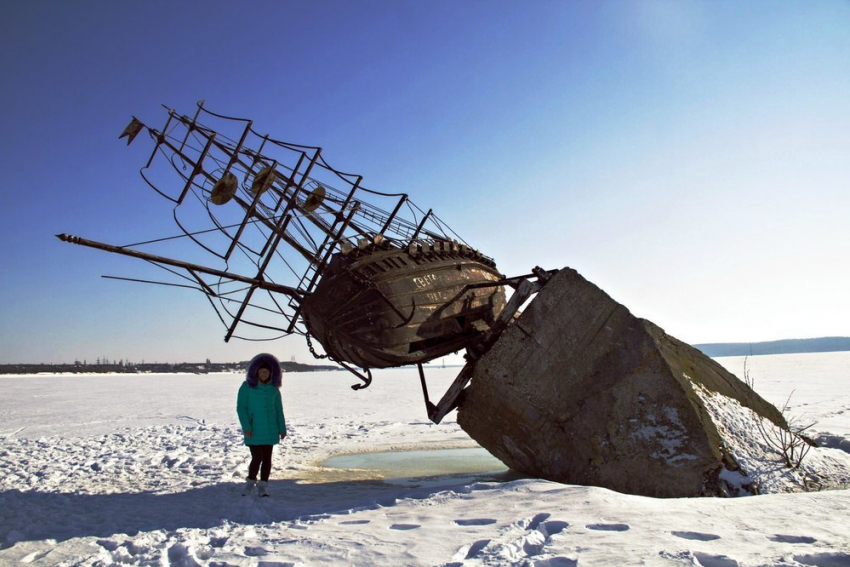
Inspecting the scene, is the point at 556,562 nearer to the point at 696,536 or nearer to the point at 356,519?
the point at 696,536

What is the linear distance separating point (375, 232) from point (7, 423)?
44.3ft

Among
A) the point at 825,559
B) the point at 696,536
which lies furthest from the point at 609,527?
the point at 825,559

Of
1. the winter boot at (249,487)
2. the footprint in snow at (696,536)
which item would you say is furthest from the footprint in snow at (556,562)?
the winter boot at (249,487)

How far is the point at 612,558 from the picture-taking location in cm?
316

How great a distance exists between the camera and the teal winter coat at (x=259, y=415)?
6559 millimetres

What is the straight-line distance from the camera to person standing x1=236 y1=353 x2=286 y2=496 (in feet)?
21.4

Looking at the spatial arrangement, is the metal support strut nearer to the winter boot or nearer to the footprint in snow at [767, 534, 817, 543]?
the winter boot

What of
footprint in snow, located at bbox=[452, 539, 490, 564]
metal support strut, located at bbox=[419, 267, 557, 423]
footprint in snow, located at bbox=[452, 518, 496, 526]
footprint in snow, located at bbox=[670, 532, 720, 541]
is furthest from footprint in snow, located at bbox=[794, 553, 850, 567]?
metal support strut, located at bbox=[419, 267, 557, 423]

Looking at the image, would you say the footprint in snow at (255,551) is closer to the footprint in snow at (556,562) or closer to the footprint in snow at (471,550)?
the footprint in snow at (471,550)

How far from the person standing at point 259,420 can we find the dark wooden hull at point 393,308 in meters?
1.21

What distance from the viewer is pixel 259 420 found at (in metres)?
6.57

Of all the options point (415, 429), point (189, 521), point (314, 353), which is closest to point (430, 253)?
point (314, 353)

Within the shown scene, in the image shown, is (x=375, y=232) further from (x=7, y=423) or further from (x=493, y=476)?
(x=7, y=423)

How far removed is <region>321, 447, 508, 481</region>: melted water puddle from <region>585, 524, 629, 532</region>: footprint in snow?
4.03 meters
